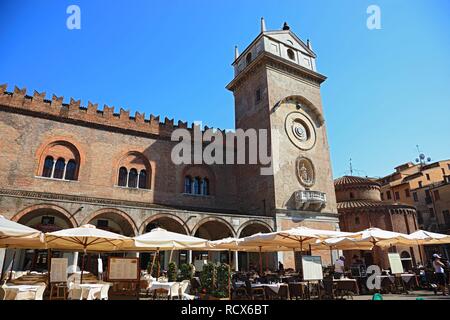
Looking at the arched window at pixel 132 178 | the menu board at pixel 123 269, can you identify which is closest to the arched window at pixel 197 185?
the arched window at pixel 132 178

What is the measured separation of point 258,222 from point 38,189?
44.9 feet

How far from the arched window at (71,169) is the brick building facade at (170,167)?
0.06m

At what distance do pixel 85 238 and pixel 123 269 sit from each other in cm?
162

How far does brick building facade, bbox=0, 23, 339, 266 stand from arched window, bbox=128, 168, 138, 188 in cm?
7

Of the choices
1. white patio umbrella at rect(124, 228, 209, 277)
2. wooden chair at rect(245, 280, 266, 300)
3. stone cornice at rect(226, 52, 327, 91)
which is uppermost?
stone cornice at rect(226, 52, 327, 91)

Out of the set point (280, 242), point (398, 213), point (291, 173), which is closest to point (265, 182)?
point (291, 173)

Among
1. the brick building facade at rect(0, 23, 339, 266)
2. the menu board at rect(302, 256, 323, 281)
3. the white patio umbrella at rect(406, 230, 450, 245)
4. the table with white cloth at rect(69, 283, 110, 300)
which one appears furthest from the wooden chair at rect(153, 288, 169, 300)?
the white patio umbrella at rect(406, 230, 450, 245)

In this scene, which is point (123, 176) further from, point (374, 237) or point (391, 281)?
point (391, 281)

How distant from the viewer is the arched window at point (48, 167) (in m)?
17.4

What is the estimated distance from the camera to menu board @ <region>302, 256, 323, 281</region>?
8352mm

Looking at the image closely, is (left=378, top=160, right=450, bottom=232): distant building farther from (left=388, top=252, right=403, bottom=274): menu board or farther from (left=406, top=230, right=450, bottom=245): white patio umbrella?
(left=388, top=252, right=403, bottom=274): menu board

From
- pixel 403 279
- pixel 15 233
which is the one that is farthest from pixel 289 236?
pixel 15 233

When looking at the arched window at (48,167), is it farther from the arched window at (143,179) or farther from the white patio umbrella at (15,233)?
Answer: the white patio umbrella at (15,233)

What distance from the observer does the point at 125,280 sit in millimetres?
8844
